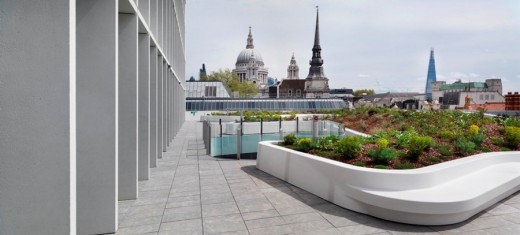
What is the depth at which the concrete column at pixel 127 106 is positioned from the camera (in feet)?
21.1

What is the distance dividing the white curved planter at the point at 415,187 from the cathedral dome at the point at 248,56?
15407cm

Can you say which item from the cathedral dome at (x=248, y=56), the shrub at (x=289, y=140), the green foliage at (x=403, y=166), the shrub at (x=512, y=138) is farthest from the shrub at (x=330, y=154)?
the cathedral dome at (x=248, y=56)

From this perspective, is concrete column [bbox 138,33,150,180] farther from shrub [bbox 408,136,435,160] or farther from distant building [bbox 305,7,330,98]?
distant building [bbox 305,7,330,98]

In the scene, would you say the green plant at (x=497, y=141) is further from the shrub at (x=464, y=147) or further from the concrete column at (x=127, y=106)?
the concrete column at (x=127, y=106)

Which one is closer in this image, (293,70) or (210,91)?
(210,91)

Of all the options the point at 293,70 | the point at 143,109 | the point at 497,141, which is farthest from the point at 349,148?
the point at 293,70

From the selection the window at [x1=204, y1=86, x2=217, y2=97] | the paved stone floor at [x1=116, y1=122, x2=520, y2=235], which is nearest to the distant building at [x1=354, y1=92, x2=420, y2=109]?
the window at [x1=204, y1=86, x2=217, y2=97]

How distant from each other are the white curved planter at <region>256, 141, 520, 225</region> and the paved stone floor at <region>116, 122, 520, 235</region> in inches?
7.0

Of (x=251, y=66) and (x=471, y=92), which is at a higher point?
(x=251, y=66)

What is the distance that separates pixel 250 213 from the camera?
19.6 feet

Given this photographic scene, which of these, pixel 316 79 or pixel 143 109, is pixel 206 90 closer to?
pixel 143 109

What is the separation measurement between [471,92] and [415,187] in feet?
294
